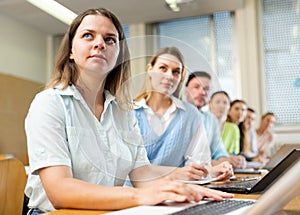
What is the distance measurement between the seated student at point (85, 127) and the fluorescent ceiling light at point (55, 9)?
0.06 feet

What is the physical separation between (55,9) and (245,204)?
397 millimetres

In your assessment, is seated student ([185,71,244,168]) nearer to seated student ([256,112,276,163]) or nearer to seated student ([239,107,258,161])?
seated student ([239,107,258,161])

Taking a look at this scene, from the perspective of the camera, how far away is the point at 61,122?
662 mm

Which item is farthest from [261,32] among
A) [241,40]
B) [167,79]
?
[167,79]

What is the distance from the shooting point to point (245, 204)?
0.53 meters

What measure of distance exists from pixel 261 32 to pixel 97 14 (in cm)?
328

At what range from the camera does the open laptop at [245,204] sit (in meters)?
0.32

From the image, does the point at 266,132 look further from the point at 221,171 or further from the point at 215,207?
the point at 215,207

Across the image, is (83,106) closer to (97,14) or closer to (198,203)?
(97,14)

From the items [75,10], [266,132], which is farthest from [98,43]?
[266,132]

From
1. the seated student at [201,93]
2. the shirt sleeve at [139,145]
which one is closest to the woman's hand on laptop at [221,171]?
the seated student at [201,93]

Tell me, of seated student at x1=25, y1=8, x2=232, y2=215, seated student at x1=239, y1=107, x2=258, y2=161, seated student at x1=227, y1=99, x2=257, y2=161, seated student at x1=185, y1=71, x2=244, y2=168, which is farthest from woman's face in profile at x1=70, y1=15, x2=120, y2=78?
seated student at x1=227, y1=99, x2=257, y2=161

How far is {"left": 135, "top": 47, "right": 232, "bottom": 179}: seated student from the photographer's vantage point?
2.19 ft

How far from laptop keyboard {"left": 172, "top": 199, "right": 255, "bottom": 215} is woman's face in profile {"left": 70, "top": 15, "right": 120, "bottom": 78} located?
0.88ft
